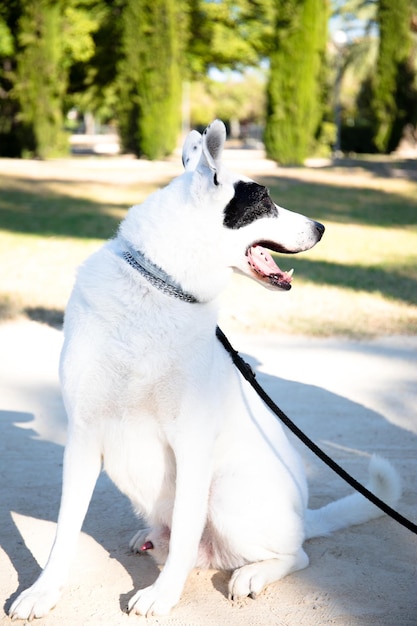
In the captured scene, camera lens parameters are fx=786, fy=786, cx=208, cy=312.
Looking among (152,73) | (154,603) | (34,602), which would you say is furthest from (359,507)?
(152,73)

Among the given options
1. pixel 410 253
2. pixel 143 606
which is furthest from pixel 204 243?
pixel 410 253

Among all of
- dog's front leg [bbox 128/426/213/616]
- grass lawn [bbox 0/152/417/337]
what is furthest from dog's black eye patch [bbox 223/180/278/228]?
grass lawn [bbox 0/152/417/337]

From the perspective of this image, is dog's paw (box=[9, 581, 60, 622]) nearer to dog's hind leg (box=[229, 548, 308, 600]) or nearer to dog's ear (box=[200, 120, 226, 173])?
dog's hind leg (box=[229, 548, 308, 600])

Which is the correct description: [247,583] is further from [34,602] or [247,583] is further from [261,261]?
[261,261]

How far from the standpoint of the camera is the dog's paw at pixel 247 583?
2.95 metres

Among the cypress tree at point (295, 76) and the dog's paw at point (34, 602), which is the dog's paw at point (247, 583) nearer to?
the dog's paw at point (34, 602)

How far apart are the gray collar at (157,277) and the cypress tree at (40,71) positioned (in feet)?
63.6

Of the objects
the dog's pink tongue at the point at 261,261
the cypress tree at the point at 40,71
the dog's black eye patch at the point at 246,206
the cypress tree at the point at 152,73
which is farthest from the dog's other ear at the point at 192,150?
the cypress tree at the point at 40,71

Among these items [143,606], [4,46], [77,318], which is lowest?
[143,606]

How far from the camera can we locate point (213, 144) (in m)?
2.53

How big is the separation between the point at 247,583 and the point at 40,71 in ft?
64.7

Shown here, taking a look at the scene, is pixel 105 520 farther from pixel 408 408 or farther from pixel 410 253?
pixel 410 253

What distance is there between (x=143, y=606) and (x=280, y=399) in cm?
294

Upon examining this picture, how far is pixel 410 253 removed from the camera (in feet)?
39.4
